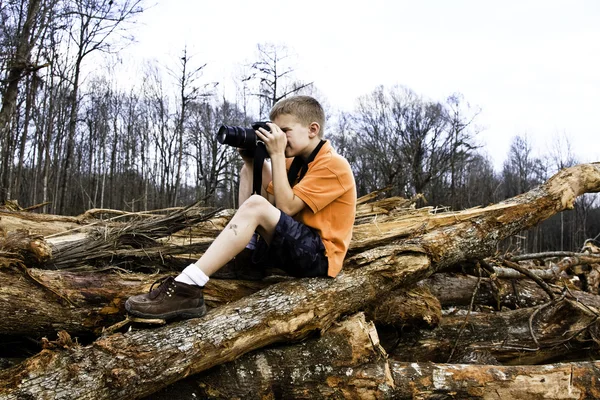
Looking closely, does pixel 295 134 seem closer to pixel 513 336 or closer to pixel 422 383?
pixel 422 383

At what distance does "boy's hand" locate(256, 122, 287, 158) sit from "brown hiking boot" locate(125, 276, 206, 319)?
2.96 feet

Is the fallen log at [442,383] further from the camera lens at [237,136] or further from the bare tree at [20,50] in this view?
the bare tree at [20,50]

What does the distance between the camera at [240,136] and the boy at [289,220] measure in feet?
0.21

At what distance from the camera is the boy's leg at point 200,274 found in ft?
7.61

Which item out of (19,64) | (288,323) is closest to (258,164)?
(288,323)

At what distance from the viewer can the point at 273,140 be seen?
2.68 m

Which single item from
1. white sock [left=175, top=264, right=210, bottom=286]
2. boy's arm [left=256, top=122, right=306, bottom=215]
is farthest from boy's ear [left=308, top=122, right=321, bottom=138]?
white sock [left=175, top=264, right=210, bottom=286]

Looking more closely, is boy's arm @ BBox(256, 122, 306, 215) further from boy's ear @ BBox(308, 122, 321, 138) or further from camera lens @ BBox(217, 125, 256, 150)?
boy's ear @ BBox(308, 122, 321, 138)

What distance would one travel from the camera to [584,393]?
2.93m

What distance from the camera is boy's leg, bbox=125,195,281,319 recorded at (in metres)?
2.32

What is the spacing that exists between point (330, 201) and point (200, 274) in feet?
2.87

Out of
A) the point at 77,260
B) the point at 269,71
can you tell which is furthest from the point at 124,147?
the point at 77,260

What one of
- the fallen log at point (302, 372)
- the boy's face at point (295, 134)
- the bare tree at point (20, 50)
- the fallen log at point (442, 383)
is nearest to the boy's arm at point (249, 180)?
the boy's face at point (295, 134)

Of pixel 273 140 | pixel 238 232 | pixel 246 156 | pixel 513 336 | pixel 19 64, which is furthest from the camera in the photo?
pixel 19 64
